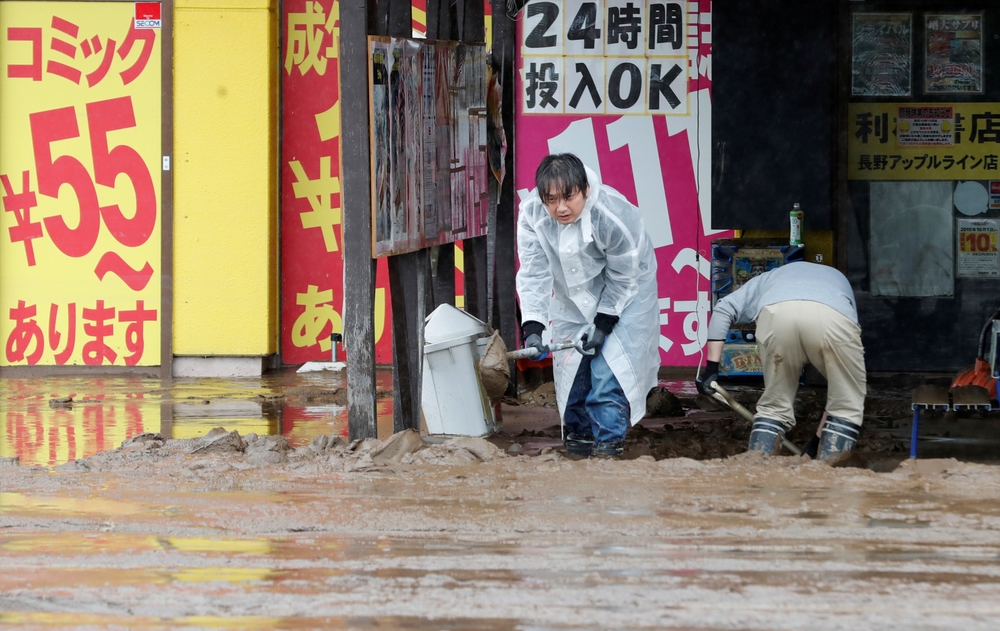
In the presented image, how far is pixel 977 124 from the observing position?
927 cm

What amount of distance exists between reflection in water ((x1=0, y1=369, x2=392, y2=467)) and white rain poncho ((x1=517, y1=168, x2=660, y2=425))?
1.64 metres

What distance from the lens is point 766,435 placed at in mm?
5496

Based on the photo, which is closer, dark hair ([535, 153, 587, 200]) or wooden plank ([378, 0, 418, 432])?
dark hair ([535, 153, 587, 200])

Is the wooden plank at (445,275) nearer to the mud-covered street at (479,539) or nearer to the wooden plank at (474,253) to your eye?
the wooden plank at (474,253)

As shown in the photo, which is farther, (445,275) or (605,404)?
(445,275)

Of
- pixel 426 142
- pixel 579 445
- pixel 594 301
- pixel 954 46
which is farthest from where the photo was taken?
pixel 954 46

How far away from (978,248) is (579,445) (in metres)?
5.21

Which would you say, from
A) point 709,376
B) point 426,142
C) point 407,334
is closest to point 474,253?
point 426,142

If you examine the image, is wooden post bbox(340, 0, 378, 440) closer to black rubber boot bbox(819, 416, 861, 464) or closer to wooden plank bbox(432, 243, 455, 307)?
wooden plank bbox(432, 243, 455, 307)

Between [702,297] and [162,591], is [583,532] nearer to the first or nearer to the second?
[162,591]

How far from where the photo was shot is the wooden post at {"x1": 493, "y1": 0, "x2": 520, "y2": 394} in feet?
28.1

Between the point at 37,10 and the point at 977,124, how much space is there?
795 centimetres

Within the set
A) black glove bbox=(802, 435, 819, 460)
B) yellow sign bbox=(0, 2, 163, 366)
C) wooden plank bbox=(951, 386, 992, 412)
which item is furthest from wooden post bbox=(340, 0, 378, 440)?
yellow sign bbox=(0, 2, 163, 366)

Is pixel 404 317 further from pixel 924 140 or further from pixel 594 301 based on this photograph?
pixel 924 140
